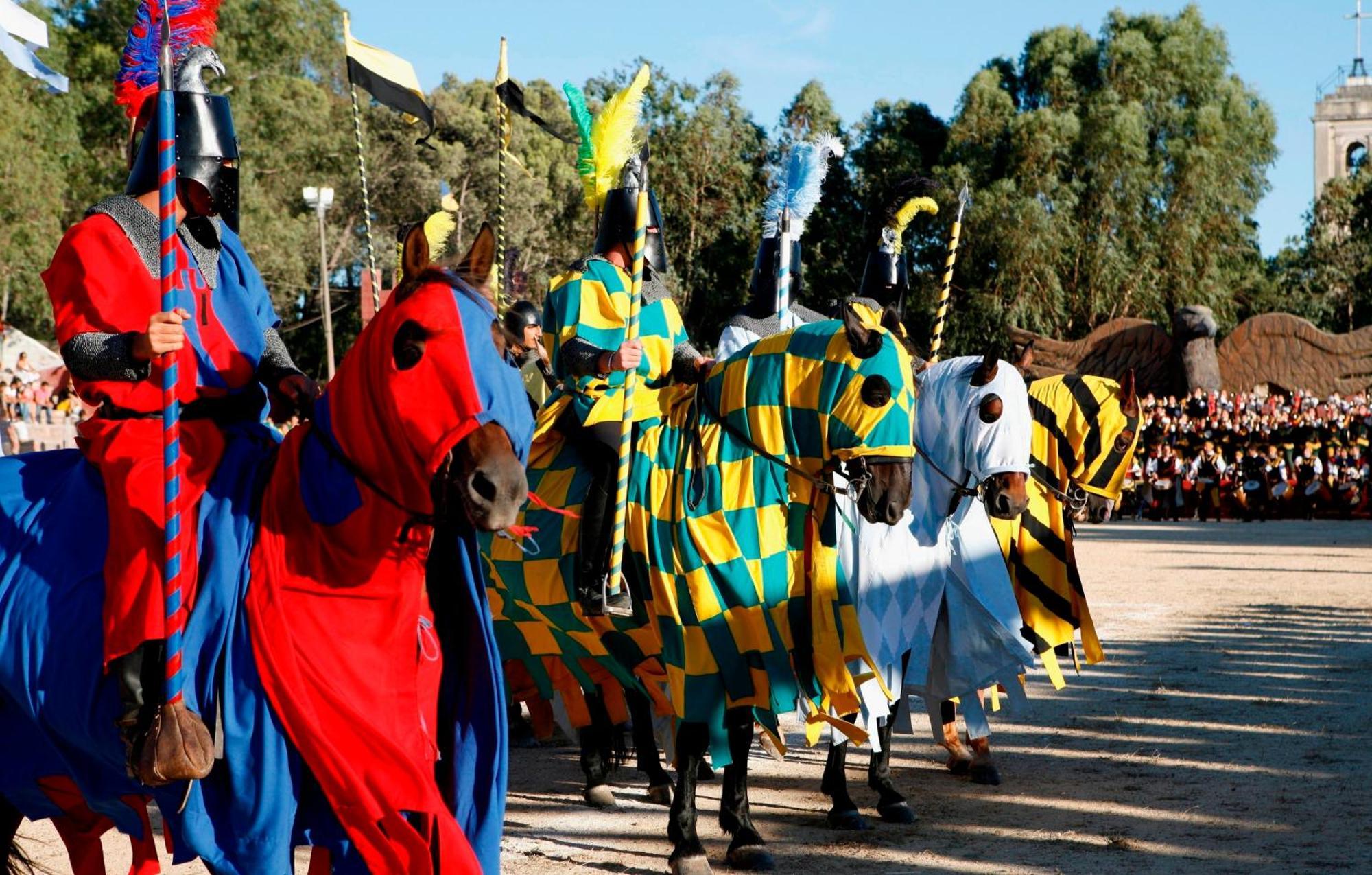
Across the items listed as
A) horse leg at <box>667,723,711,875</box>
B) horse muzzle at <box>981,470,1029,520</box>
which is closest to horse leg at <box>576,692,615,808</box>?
horse leg at <box>667,723,711,875</box>

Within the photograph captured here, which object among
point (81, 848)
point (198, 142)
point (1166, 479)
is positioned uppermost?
point (198, 142)

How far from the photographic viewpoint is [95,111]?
3709 cm

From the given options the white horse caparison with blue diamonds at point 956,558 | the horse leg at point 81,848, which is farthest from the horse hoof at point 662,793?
the horse leg at point 81,848

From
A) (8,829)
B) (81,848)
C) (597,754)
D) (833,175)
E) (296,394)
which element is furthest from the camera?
(833,175)

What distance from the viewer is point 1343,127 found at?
280 ft

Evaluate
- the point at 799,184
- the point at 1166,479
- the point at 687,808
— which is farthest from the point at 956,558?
the point at 1166,479

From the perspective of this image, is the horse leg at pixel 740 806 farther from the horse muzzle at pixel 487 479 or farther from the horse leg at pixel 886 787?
the horse muzzle at pixel 487 479

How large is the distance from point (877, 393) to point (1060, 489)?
115 inches

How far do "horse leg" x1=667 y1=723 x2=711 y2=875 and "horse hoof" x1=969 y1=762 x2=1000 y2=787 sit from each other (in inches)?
77.7

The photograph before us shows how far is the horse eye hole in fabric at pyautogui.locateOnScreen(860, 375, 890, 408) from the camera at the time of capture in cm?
588

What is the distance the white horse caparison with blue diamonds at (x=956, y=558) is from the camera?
272 inches

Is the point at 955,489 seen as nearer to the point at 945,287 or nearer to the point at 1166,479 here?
the point at 945,287

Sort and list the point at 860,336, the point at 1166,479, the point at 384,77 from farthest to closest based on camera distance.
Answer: the point at 1166,479 → the point at 860,336 → the point at 384,77

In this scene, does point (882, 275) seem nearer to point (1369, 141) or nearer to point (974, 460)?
point (974, 460)
